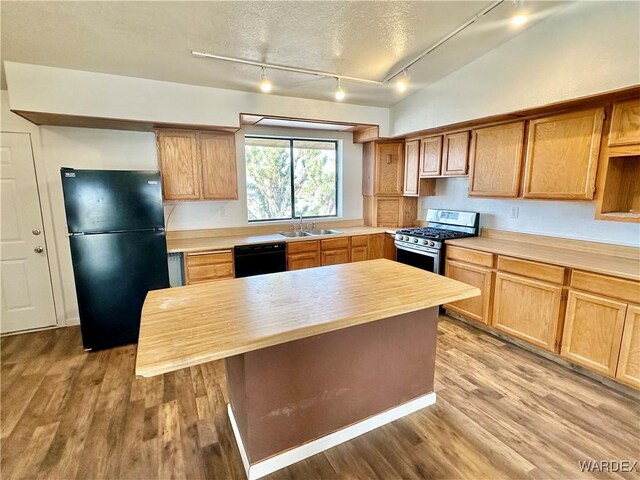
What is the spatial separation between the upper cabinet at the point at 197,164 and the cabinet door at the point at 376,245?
6.42 feet

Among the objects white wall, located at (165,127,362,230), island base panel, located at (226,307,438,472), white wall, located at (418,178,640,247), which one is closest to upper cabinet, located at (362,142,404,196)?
white wall, located at (165,127,362,230)

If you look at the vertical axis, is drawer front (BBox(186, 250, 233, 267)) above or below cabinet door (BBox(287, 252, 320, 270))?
above

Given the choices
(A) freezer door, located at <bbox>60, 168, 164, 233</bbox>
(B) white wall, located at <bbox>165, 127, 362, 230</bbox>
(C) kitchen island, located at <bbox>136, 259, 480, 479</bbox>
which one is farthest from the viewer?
(B) white wall, located at <bbox>165, 127, 362, 230</bbox>

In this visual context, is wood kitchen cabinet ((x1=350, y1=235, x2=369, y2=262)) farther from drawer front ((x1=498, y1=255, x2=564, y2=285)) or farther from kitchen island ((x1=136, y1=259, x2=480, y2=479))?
kitchen island ((x1=136, y1=259, x2=480, y2=479))

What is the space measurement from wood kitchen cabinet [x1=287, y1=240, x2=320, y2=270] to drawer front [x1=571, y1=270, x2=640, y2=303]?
2565mm

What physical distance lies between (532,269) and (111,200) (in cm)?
386

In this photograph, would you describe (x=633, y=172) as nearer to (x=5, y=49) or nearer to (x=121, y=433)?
(x=121, y=433)

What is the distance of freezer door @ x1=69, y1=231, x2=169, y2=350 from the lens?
2865 mm

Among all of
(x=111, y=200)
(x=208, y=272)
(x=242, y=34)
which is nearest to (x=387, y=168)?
(x=242, y=34)

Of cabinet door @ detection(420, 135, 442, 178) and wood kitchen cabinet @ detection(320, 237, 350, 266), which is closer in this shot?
cabinet door @ detection(420, 135, 442, 178)

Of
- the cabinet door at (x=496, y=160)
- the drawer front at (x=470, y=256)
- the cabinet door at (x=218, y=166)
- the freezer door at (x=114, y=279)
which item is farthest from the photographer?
the cabinet door at (x=218, y=166)

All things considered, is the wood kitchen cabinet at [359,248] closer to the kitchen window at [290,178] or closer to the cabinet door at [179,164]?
the kitchen window at [290,178]

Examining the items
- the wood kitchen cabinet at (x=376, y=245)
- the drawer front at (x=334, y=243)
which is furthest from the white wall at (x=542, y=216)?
the drawer front at (x=334, y=243)

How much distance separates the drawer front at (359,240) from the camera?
4.21 m
